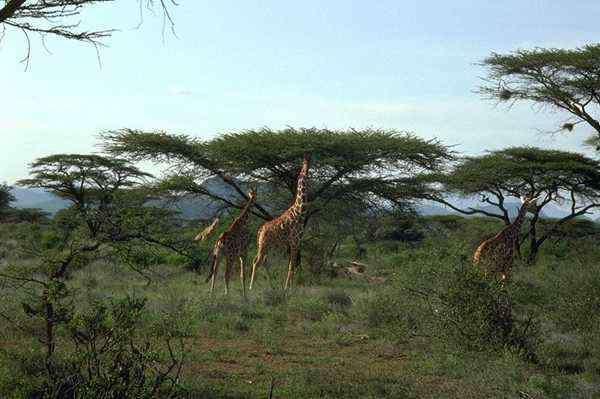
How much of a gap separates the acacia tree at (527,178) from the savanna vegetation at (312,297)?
3.1 inches

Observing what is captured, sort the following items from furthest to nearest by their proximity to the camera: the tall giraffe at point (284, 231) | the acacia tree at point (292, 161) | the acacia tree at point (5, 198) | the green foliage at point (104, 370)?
the acacia tree at point (5, 198) → the acacia tree at point (292, 161) → the tall giraffe at point (284, 231) → the green foliage at point (104, 370)

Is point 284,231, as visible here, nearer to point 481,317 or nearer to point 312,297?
point 312,297

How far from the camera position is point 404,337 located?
30.2 ft

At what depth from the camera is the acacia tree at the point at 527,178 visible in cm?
1914

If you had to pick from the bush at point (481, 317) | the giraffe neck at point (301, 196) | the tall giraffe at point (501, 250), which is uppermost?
the giraffe neck at point (301, 196)

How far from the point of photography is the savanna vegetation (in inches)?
241

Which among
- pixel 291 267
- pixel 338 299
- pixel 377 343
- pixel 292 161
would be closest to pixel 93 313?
pixel 377 343

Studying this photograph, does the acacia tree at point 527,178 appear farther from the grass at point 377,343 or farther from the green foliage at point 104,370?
the green foliage at point 104,370

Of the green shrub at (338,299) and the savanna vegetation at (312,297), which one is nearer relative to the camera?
the savanna vegetation at (312,297)

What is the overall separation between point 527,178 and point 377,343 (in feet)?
40.2

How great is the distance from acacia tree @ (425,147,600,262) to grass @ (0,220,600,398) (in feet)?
24.1

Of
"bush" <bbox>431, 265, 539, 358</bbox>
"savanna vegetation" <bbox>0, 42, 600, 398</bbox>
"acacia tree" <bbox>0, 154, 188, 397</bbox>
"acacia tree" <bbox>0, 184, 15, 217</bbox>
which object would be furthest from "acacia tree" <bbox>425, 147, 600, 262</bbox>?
"acacia tree" <bbox>0, 184, 15, 217</bbox>

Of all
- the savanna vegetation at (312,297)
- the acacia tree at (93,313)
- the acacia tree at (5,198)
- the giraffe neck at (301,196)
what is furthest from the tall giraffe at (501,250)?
the acacia tree at (5,198)

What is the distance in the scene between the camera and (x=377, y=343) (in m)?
9.12
